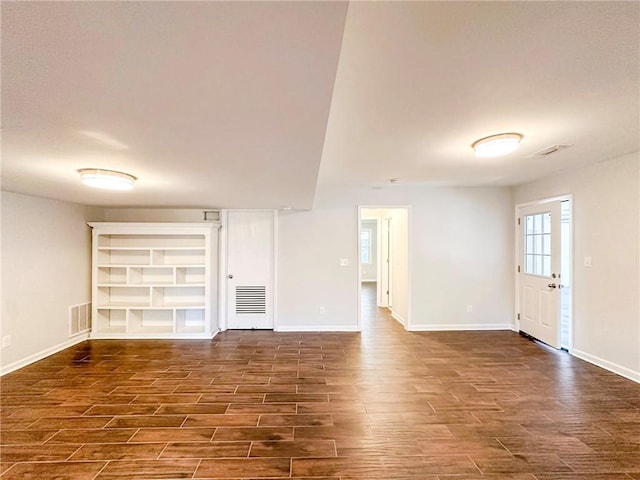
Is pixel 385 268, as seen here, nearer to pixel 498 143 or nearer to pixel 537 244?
pixel 537 244

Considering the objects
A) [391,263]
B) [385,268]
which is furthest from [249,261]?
[385,268]

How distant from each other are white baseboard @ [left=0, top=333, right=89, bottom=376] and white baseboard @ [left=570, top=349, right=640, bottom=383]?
6710mm

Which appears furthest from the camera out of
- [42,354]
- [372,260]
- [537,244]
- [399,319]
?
[372,260]

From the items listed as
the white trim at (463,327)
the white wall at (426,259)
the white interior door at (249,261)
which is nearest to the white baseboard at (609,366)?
the white trim at (463,327)

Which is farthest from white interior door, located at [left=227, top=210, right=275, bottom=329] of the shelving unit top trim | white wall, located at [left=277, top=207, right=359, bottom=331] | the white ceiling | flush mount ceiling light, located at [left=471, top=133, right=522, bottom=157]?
flush mount ceiling light, located at [left=471, top=133, right=522, bottom=157]

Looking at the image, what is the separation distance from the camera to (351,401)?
9.59 feet

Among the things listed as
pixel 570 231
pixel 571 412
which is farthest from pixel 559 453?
pixel 570 231

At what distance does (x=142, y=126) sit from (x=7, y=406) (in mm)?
2936

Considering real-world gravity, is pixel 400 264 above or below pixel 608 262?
below

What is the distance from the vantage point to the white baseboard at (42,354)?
361 centimetres

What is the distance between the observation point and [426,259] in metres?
5.40

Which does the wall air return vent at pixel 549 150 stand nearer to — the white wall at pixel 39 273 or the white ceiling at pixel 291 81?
the white ceiling at pixel 291 81

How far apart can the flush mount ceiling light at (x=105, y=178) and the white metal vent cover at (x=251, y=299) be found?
2981 millimetres

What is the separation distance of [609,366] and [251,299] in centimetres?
483
